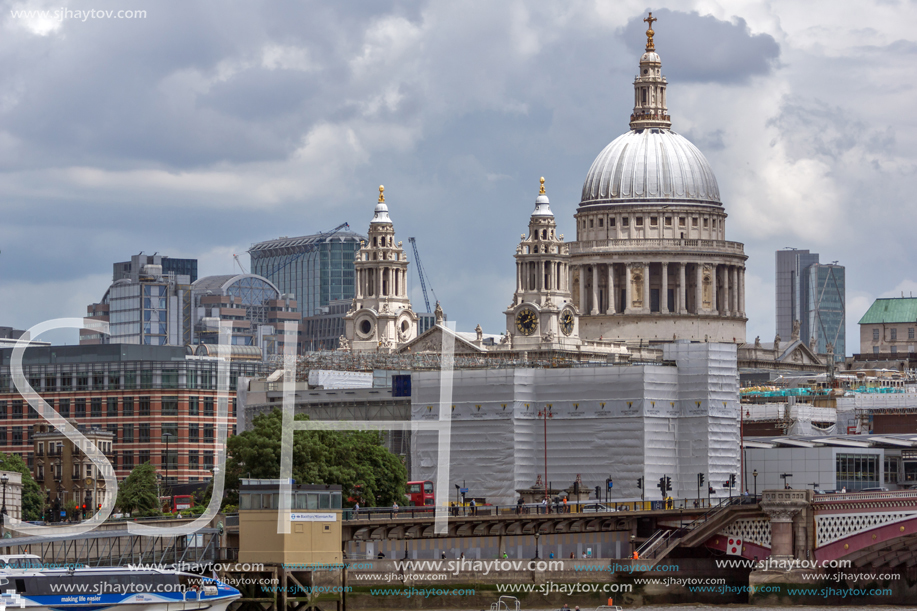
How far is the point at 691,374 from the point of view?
130500 millimetres

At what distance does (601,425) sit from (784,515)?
25.8 metres

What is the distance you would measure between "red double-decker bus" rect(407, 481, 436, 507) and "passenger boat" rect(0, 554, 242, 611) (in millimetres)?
38962

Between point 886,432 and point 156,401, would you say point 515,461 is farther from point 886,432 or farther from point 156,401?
point 156,401

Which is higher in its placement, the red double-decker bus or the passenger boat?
the red double-decker bus

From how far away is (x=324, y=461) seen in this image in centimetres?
12188

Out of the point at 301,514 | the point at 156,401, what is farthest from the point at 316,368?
the point at 301,514

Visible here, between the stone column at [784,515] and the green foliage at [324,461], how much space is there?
2552cm

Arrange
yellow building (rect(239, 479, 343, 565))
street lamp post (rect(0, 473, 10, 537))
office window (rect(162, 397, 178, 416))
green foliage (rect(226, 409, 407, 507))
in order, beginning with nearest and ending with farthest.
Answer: yellow building (rect(239, 479, 343, 565)) < street lamp post (rect(0, 473, 10, 537)) < green foliage (rect(226, 409, 407, 507)) < office window (rect(162, 397, 178, 416))

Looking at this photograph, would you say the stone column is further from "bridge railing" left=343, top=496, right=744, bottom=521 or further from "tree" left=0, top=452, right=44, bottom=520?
"tree" left=0, top=452, right=44, bottom=520

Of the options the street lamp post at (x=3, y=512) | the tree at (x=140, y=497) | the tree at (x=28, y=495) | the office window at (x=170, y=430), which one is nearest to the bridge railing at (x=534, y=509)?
the street lamp post at (x=3, y=512)

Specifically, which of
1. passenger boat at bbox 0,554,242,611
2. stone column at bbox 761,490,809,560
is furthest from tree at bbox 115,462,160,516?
passenger boat at bbox 0,554,242,611

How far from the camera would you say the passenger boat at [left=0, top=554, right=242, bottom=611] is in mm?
87312

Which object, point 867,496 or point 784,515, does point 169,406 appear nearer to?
point 784,515

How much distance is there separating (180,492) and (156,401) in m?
15.8
